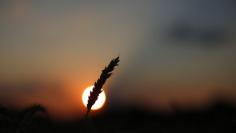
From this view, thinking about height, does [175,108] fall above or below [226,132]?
above

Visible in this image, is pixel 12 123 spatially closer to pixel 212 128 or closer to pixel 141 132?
pixel 141 132

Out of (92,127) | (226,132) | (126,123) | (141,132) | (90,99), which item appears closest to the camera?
(90,99)

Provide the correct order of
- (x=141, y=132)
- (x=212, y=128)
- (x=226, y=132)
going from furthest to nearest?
Answer: (x=212, y=128) < (x=226, y=132) < (x=141, y=132)

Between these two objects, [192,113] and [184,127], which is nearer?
[184,127]

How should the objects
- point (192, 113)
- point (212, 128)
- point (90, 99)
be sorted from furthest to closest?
1. point (192, 113)
2. point (212, 128)
3. point (90, 99)

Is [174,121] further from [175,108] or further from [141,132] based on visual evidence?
[141,132]

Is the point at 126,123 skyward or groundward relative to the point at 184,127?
skyward

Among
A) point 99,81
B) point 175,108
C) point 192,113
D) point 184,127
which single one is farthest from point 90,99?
point 192,113

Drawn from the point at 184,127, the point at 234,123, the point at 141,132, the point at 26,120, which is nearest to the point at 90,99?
the point at 26,120

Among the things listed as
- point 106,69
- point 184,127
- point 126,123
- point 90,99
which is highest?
point 126,123
